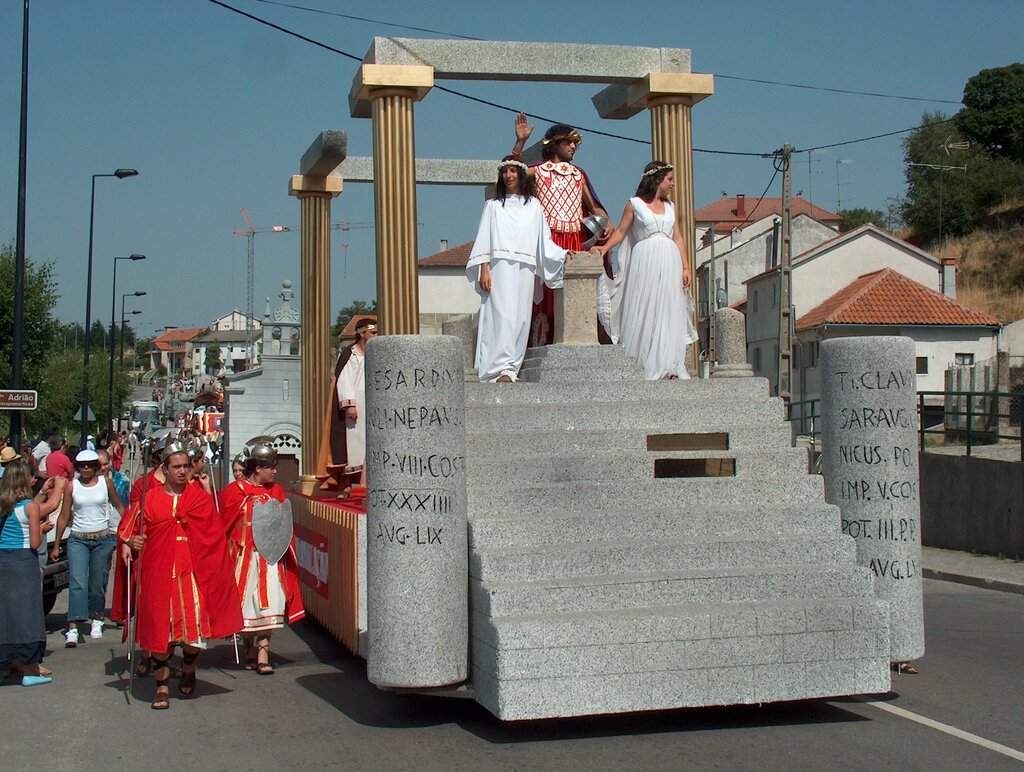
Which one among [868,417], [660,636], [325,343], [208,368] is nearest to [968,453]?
[325,343]

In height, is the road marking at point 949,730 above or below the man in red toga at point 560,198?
below

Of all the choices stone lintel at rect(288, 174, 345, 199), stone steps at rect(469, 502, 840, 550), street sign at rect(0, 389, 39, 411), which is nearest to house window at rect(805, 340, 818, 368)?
street sign at rect(0, 389, 39, 411)

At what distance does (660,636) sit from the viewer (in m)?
6.84

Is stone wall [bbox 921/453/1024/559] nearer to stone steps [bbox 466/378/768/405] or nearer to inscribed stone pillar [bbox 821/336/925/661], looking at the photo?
stone steps [bbox 466/378/768/405]

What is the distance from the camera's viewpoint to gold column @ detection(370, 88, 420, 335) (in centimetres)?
1165

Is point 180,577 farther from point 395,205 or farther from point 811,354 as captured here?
point 811,354

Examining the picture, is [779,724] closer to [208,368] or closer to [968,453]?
[968,453]

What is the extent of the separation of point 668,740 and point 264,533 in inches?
157

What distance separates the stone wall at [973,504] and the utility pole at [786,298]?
327 inches

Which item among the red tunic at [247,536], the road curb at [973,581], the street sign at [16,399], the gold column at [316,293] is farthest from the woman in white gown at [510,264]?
the street sign at [16,399]

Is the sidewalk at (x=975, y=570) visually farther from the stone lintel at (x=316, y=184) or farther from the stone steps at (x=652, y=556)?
the stone lintel at (x=316, y=184)

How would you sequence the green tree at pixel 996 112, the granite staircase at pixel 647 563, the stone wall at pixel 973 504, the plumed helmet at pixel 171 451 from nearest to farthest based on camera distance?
the granite staircase at pixel 647 563 → the plumed helmet at pixel 171 451 → the stone wall at pixel 973 504 → the green tree at pixel 996 112

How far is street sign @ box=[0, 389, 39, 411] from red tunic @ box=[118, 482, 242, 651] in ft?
44.2

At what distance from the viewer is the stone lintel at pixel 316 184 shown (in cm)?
1485
